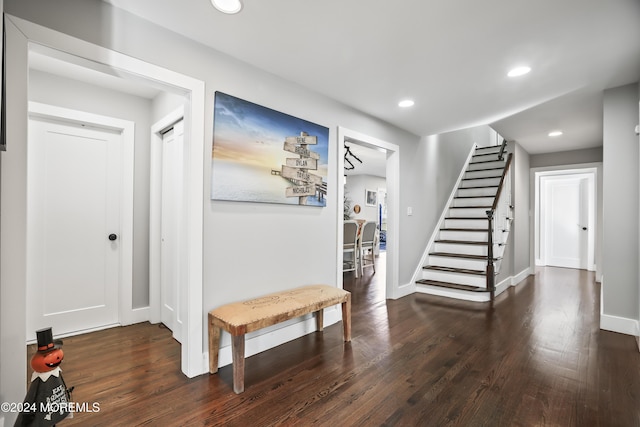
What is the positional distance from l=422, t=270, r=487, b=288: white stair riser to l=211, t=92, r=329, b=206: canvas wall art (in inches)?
98.5

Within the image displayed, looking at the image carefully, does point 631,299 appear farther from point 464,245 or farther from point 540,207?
point 540,207

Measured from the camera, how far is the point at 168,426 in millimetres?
1592

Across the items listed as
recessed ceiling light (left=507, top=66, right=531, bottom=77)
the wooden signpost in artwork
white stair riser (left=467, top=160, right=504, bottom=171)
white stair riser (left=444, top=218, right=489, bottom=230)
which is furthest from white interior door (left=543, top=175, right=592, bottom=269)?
the wooden signpost in artwork

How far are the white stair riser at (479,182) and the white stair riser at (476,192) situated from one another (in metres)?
0.12

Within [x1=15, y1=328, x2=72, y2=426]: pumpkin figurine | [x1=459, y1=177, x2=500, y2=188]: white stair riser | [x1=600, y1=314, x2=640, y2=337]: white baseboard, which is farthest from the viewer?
[x1=459, y1=177, x2=500, y2=188]: white stair riser

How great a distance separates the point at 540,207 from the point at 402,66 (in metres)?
6.65

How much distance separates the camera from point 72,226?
111 inches

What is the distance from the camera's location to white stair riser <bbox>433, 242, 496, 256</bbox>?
14.7 feet

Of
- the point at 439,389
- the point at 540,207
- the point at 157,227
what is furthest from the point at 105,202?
the point at 540,207

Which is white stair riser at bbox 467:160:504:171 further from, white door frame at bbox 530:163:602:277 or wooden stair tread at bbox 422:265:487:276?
wooden stair tread at bbox 422:265:487:276

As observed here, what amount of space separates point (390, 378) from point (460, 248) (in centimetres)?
318

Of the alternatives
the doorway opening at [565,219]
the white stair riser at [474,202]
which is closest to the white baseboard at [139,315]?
the white stair riser at [474,202]

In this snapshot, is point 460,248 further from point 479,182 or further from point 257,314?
point 257,314

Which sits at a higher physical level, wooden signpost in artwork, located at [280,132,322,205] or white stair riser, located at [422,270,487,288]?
wooden signpost in artwork, located at [280,132,322,205]
